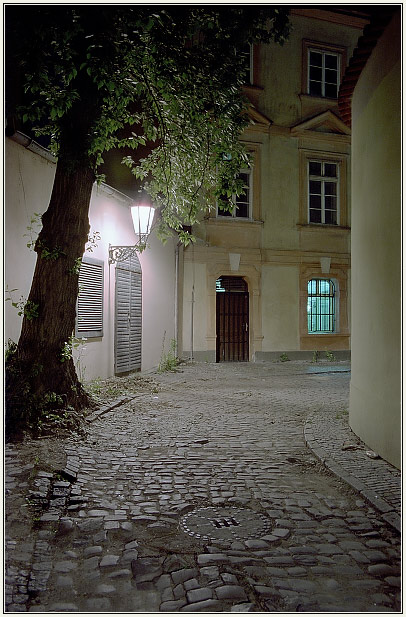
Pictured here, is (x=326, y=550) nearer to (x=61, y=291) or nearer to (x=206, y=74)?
(x=61, y=291)

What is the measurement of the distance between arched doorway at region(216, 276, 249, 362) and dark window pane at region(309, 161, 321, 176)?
445 cm

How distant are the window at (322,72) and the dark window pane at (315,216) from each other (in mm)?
3927

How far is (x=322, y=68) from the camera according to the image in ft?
59.8

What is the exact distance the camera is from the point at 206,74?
24.4 ft

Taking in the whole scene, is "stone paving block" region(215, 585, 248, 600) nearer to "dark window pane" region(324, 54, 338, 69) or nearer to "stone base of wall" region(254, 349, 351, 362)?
"stone base of wall" region(254, 349, 351, 362)

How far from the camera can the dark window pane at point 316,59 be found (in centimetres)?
1809

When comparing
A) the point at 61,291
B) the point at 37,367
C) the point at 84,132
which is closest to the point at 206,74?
the point at 84,132

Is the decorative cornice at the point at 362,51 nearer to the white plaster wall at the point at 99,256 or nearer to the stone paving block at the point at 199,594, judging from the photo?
the white plaster wall at the point at 99,256

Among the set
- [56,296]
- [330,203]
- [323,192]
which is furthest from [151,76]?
[330,203]

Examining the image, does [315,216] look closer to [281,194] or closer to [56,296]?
[281,194]

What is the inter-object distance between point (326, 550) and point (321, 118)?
16.7 meters

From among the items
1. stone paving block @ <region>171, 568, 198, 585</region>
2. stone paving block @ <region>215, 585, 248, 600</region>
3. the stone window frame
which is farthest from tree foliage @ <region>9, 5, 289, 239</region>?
the stone window frame

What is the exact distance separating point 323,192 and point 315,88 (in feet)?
11.6

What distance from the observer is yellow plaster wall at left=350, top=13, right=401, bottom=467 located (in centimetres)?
524
